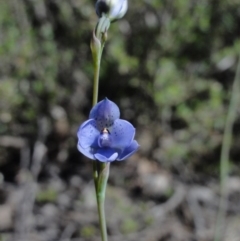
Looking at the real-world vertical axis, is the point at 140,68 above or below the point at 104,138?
below

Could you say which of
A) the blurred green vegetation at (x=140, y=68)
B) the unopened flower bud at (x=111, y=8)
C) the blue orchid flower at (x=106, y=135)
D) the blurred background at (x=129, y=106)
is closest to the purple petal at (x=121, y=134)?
the blue orchid flower at (x=106, y=135)

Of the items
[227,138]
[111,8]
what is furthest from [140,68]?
[111,8]

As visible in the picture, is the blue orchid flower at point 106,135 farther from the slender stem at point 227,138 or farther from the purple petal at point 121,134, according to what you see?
the slender stem at point 227,138

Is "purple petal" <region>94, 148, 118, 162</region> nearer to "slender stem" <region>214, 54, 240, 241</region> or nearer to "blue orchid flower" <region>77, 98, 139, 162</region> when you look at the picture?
"blue orchid flower" <region>77, 98, 139, 162</region>

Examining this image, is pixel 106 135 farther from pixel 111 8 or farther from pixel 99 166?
pixel 111 8

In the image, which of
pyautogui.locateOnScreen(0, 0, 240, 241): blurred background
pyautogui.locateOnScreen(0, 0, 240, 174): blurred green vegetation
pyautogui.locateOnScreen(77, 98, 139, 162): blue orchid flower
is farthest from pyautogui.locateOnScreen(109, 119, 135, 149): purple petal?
pyautogui.locateOnScreen(0, 0, 240, 174): blurred green vegetation

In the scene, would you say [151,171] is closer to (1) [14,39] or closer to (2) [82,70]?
(2) [82,70]
